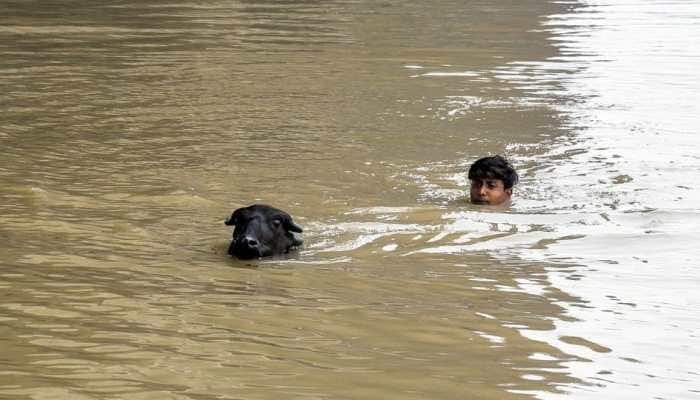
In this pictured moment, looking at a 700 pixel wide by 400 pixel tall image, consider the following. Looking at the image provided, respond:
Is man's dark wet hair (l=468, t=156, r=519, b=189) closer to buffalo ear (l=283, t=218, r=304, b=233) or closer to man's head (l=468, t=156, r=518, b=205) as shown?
man's head (l=468, t=156, r=518, b=205)

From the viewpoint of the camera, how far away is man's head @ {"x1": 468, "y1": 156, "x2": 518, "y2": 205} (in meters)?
10.7

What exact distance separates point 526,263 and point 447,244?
3.13ft

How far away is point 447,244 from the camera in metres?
9.32

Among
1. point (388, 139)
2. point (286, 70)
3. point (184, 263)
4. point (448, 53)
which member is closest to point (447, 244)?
point (184, 263)

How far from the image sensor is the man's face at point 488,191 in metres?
10.7

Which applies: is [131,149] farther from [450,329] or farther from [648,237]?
[450,329]

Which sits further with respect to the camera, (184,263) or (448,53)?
(448,53)

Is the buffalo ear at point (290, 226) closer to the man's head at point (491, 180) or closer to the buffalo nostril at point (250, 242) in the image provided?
the buffalo nostril at point (250, 242)

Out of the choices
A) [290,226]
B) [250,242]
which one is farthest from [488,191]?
[250,242]

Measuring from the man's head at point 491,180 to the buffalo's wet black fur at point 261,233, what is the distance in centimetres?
241

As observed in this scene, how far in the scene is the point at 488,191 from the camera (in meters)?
10.7

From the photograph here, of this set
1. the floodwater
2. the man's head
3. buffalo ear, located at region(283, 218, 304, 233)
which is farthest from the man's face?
buffalo ear, located at region(283, 218, 304, 233)

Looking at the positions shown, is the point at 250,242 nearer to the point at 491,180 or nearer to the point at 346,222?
the point at 346,222

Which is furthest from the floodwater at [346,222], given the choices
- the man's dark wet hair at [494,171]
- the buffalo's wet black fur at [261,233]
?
the man's dark wet hair at [494,171]
